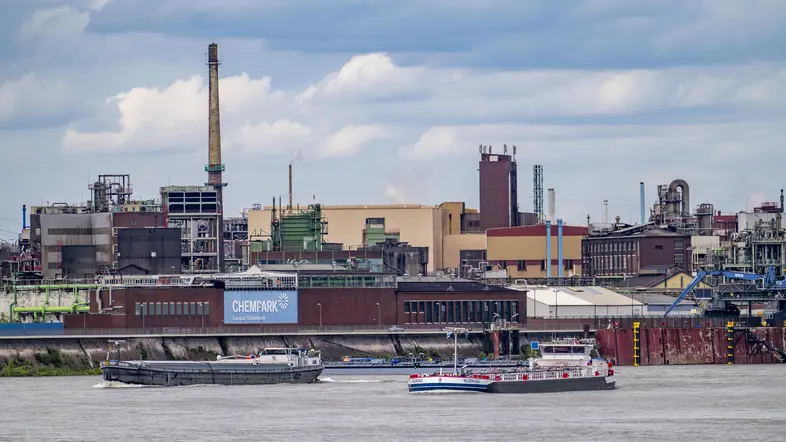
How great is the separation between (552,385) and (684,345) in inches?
1350

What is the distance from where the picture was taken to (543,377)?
121438 millimetres

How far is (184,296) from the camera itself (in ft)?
527

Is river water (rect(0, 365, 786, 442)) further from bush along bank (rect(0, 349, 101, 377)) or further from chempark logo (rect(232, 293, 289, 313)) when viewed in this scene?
chempark logo (rect(232, 293, 289, 313))

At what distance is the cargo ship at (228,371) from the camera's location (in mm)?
131500

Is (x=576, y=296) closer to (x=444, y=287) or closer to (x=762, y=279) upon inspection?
(x=444, y=287)

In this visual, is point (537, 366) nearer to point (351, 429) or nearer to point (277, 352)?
point (277, 352)

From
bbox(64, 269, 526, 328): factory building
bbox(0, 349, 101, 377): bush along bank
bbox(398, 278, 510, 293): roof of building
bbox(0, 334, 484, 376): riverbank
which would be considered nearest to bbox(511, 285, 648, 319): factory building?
bbox(64, 269, 526, 328): factory building

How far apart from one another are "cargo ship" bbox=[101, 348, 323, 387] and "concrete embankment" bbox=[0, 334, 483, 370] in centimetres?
1887

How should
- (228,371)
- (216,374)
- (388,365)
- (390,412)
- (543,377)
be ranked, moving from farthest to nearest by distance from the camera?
(388,365) < (228,371) < (216,374) < (543,377) < (390,412)

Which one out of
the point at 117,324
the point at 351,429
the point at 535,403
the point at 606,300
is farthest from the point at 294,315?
the point at 351,429

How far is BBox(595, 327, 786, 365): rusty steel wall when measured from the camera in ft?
500

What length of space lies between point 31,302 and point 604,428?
86548 millimetres

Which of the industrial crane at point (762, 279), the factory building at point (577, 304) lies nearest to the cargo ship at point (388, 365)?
the factory building at point (577, 304)

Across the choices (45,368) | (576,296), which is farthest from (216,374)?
(576,296)
